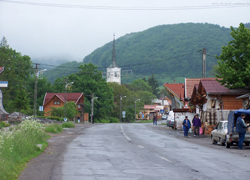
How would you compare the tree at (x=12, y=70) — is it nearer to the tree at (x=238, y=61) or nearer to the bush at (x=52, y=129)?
the bush at (x=52, y=129)

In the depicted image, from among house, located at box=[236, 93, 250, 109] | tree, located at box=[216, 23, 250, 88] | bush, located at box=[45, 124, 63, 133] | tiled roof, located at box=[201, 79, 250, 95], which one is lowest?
bush, located at box=[45, 124, 63, 133]

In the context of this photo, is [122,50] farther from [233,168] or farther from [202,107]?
[233,168]

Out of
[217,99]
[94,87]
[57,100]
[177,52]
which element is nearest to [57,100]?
[57,100]

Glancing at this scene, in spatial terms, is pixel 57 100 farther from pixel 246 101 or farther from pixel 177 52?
pixel 177 52

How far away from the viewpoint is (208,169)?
11.5 meters

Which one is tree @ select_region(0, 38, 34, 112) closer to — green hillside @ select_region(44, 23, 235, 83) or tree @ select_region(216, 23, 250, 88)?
tree @ select_region(216, 23, 250, 88)

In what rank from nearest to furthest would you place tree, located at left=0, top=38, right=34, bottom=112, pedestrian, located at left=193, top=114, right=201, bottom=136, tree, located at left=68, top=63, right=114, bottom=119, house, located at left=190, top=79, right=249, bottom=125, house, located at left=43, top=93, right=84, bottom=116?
pedestrian, located at left=193, top=114, right=201, bottom=136 < house, located at left=190, top=79, right=249, bottom=125 < tree, located at left=0, top=38, right=34, bottom=112 < house, located at left=43, top=93, right=84, bottom=116 < tree, located at left=68, top=63, right=114, bottom=119

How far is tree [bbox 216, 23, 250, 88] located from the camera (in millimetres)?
29359

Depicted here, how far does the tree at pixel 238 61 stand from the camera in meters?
29.4

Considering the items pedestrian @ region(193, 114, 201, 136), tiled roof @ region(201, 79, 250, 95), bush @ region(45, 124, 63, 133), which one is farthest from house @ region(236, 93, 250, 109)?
bush @ region(45, 124, 63, 133)

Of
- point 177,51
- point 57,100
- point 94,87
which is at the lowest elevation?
point 57,100

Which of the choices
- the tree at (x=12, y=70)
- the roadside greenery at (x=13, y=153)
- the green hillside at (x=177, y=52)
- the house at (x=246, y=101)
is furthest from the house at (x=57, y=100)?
the roadside greenery at (x=13, y=153)

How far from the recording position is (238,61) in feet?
99.3

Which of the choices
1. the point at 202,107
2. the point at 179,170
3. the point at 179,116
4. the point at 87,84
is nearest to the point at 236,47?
the point at 202,107
